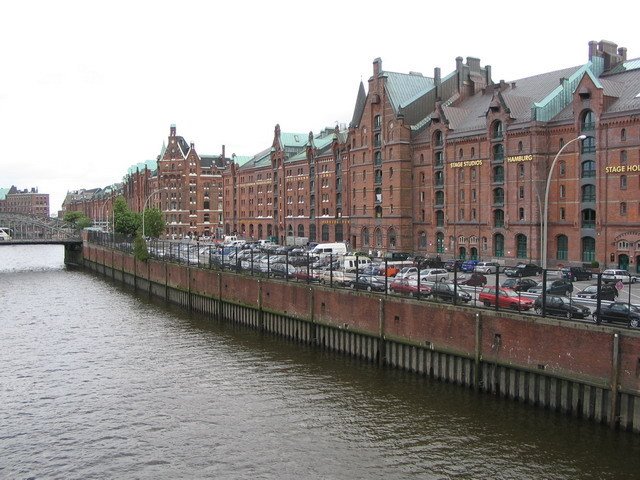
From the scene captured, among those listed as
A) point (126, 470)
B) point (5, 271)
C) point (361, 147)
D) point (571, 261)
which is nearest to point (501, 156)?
point (571, 261)

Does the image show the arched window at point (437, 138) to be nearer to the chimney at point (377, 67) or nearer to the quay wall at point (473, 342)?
the chimney at point (377, 67)

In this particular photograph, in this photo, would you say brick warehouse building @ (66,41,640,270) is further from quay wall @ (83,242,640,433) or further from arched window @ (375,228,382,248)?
quay wall @ (83,242,640,433)

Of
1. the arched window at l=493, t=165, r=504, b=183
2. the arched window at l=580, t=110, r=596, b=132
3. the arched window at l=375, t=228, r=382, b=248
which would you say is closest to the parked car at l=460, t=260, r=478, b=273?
the arched window at l=493, t=165, r=504, b=183

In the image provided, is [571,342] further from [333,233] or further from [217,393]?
[333,233]

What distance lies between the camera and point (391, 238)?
87.9 m

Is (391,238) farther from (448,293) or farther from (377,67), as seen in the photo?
(448,293)

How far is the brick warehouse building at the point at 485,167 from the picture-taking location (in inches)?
2424

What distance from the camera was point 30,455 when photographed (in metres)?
24.3

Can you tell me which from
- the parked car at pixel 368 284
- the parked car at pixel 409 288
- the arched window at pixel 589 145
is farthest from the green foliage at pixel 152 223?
the parked car at pixel 409 288

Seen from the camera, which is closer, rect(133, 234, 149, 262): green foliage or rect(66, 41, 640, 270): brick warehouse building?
rect(66, 41, 640, 270): brick warehouse building

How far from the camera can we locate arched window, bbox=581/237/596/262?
209 ft

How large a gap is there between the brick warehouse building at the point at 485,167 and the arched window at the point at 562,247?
14 centimetres

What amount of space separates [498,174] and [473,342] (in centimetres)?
4599

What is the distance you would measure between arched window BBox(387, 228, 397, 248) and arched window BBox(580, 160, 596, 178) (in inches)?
1113
